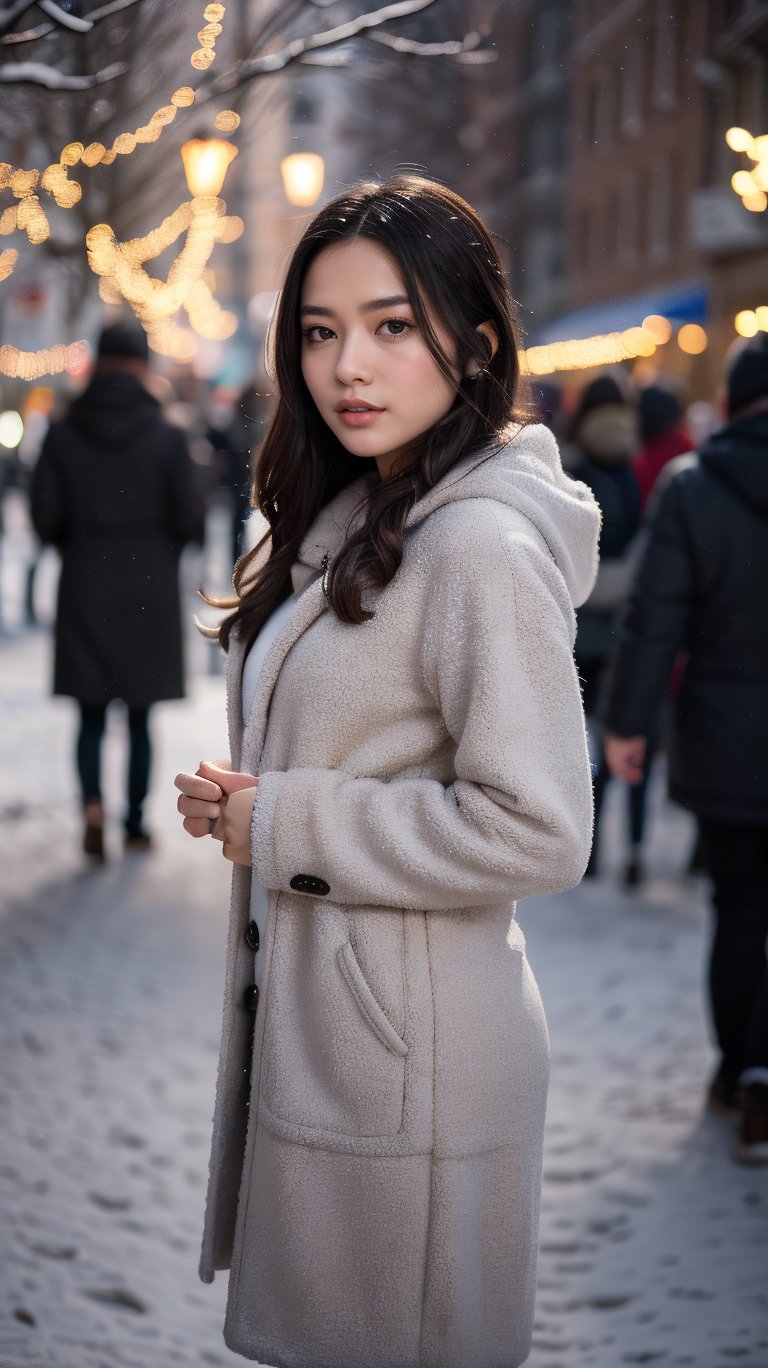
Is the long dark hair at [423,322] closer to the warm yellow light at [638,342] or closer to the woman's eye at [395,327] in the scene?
the woman's eye at [395,327]

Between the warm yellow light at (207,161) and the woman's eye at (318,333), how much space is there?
11.8ft

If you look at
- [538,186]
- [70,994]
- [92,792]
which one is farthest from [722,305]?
[70,994]

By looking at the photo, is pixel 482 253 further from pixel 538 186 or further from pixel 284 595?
pixel 538 186

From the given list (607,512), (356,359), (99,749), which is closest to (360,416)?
(356,359)

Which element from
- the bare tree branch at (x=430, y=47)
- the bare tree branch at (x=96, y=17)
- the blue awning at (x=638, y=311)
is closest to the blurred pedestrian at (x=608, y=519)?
the bare tree branch at (x=430, y=47)

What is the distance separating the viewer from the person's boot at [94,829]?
636 centimetres

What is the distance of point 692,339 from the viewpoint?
2311 centimetres

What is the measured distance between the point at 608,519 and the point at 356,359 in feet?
14.1

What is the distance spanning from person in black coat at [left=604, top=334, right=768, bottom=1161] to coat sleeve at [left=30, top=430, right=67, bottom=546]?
271 centimetres

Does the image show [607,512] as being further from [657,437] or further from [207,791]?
[207,791]

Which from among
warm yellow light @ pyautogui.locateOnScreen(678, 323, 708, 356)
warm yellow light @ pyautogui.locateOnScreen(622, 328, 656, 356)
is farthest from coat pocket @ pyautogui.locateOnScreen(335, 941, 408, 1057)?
warm yellow light @ pyautogui.locateOnScreen(622, 328, 656, 356)

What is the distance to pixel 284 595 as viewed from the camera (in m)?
2.28

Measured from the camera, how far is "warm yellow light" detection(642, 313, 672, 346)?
2316cm

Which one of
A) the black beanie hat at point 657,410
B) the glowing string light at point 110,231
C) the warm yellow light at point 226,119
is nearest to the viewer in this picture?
the glowing string light at point 110,231
